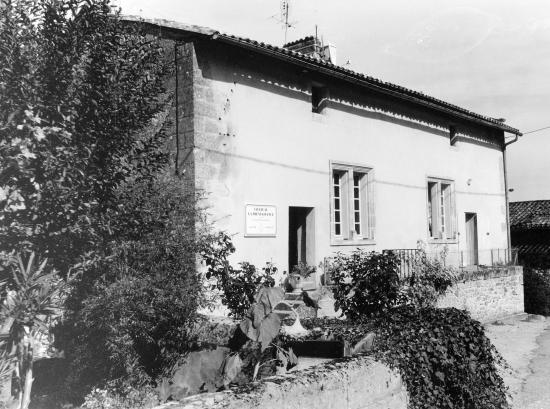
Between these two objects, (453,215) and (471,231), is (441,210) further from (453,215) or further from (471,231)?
(471,231)

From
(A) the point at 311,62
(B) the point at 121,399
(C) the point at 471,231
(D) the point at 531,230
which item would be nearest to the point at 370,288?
(B) the point at 121,399

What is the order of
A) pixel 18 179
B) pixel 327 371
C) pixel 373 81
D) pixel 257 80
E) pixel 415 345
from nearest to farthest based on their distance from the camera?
pixel 18 179, pixel 327 371, pixel 415 345, pixel 257 80, pixel 373 81

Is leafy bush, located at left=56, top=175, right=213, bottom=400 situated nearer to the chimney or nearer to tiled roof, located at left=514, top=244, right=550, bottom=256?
the chimney

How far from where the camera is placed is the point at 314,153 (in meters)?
11.5

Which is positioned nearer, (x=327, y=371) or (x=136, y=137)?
(x=327, y=371)

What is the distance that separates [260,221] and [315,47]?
5.96 meters

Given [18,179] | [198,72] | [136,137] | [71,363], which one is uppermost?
[198,72]

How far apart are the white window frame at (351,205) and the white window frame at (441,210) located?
2948 mm

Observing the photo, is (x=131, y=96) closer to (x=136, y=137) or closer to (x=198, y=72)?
(x=136, y=137)

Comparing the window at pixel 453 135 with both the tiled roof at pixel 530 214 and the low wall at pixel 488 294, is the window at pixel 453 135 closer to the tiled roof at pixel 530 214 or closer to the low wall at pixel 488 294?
the low wall at pixel 488 294

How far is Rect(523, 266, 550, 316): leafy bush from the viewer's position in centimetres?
1761

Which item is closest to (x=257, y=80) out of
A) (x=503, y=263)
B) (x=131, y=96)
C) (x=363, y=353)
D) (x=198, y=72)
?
(x=198, y=72)

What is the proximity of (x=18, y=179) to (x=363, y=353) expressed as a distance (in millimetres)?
3127

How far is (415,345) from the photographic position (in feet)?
16.2
